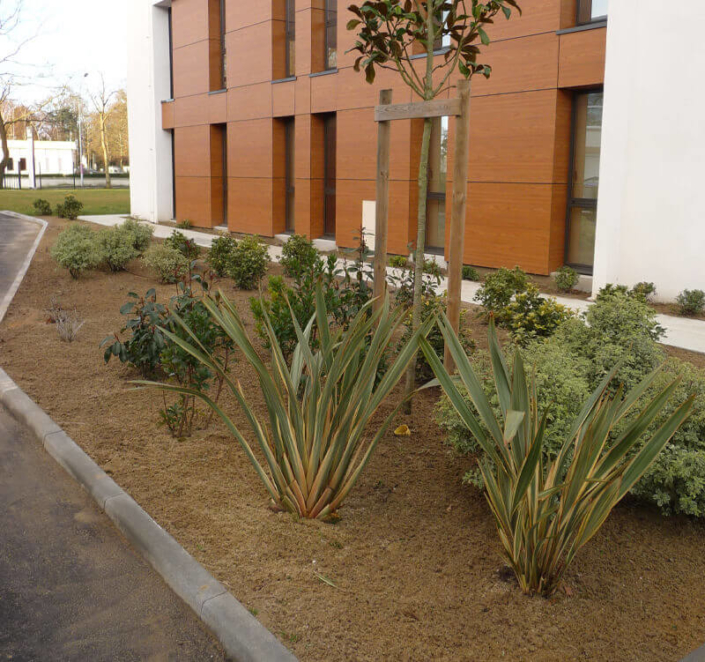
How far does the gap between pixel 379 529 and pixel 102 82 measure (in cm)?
6502

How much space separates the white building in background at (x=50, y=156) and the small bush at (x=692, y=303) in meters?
91.1

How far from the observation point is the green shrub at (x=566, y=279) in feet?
36.8

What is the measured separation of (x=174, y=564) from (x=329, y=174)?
47.9 ft

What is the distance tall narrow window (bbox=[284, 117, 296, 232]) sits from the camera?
1862cm

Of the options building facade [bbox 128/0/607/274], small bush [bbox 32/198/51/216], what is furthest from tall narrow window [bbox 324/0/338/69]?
small bush [bbox 32/198/51/216]

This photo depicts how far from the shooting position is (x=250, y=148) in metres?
19.3

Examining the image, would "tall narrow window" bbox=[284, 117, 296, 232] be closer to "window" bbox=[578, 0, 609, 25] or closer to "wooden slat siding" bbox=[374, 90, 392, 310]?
"window" bbox=[578, 0, 609, 25]

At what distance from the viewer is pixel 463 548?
3.87 m

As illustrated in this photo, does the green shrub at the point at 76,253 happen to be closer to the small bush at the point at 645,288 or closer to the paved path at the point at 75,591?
the paved path at the point at 75,591

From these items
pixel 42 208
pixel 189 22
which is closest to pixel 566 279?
pixel 189 22

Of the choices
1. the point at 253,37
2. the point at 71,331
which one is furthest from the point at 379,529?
the point at 253,37

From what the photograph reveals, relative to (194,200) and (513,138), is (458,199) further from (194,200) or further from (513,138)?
(194,200)

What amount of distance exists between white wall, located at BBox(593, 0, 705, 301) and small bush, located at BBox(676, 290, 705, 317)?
29 centimetres

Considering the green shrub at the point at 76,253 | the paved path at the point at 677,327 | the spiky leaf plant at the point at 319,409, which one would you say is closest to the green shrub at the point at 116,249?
the green shrub at the point at 76,253
